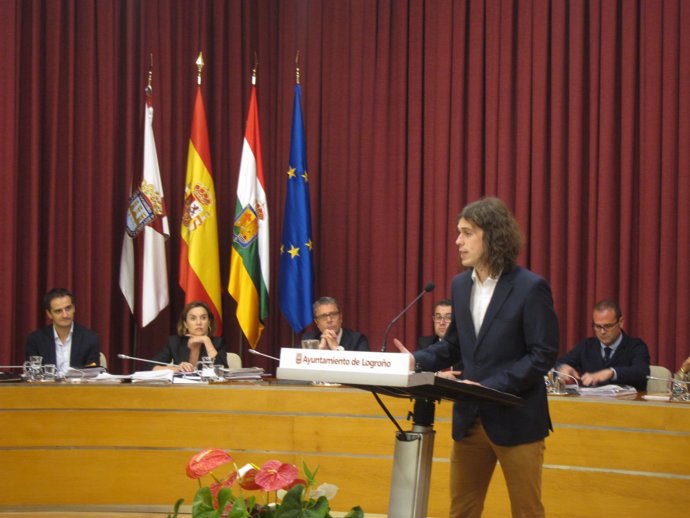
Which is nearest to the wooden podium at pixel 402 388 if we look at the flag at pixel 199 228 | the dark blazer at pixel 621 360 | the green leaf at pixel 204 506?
the green leaf at pixel 204 506

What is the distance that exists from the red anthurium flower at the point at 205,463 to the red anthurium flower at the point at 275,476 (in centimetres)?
6

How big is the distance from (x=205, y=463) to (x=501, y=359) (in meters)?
1.35

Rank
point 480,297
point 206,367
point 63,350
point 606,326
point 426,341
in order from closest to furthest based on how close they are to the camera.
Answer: point 480,297 < point 206,367 < point 606,326 < point 63,350 < point 426,341

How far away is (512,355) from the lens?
9.61ft

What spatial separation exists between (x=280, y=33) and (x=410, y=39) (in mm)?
983

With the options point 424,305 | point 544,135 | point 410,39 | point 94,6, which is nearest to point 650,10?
point 544,135

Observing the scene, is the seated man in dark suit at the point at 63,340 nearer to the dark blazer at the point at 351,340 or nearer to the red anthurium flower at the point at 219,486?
the dark blazer at the point at 351,340

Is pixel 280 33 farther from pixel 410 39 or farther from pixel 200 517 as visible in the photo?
pixel 200 517

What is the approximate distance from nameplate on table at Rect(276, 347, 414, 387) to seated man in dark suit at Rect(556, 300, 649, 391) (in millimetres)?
3217

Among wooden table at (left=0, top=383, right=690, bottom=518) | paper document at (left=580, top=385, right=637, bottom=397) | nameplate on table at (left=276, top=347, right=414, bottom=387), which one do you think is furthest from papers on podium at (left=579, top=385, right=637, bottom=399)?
nameplate on table at (left=276, top=347, right=414, bottom=387)

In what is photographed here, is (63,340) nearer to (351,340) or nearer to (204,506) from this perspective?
(351,340)

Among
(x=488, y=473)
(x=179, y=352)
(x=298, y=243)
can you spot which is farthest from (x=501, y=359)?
(x=298, y=243)

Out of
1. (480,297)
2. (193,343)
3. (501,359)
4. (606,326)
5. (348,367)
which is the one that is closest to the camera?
(348,367)

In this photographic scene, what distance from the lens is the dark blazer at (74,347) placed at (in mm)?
5703
